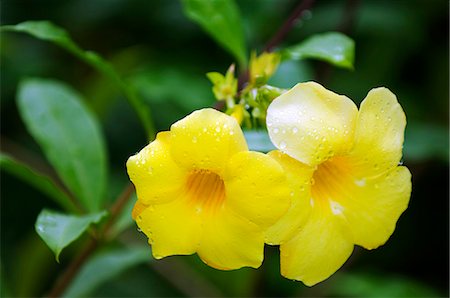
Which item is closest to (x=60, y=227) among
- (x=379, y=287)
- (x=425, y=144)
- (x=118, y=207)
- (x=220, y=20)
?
(x=118, y=207)

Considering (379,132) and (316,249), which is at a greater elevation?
(379,132)

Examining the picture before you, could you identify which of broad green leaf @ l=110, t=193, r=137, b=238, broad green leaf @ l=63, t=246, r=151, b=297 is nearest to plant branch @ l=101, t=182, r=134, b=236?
broad green leaf @ l=110, t=193, r=137, b=238

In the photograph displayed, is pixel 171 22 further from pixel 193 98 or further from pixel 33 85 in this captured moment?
pixel 33 85

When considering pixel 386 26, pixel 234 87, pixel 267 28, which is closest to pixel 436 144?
pixel 386 26

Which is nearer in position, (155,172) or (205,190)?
(155,172)

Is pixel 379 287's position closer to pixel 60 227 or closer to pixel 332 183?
pixel 332 183
